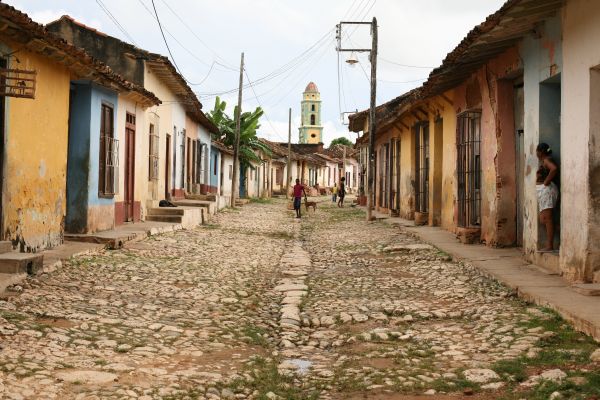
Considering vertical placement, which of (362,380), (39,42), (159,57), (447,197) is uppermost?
(159,57)

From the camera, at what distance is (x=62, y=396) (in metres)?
3.82

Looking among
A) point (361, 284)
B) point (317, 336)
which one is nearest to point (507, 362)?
point (317, 336)

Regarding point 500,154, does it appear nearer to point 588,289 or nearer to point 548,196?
point 548,196

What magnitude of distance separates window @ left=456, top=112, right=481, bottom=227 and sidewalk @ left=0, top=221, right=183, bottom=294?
19.4 ft

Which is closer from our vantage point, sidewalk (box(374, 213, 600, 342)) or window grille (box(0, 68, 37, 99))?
sidewalk (box(374, 213, 600, 342))

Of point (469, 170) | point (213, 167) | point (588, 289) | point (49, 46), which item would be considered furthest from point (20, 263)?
point (213, 167)

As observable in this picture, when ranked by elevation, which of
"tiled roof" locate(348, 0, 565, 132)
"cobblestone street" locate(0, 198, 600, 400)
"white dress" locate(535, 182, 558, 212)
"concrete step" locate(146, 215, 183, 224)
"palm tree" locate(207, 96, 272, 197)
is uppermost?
"palm tree" locate(207, 96, 272, 197)

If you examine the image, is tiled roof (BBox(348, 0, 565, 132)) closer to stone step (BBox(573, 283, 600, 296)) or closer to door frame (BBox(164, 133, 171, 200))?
stone step (BBox(573, 283, 600, 296))

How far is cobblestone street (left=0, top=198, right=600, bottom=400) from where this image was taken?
4195mm

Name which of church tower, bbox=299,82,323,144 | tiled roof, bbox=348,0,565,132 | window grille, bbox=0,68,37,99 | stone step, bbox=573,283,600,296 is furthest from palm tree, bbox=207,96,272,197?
church tower, bbox=299,82,323,144

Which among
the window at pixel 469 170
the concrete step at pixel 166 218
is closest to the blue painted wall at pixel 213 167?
the concrete step at pixel 166 218

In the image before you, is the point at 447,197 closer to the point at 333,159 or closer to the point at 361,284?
the point at 361,284

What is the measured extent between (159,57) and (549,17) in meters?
9.43

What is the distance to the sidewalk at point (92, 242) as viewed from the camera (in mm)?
7804
